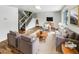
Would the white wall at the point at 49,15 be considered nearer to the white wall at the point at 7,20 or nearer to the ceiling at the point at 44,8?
the ceiling at the point at 44,8

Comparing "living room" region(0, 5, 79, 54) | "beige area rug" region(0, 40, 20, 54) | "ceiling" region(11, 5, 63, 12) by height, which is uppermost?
"ceiling" region(11, 5, 63, 12)

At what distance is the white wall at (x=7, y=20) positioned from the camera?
1997 millimetres

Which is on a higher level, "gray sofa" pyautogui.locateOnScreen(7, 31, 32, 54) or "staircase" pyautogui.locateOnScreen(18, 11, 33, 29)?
"staircase" pyautogui.locateOnScreen(18, 11, 33, 29)

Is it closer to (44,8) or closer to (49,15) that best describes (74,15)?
(49,15)

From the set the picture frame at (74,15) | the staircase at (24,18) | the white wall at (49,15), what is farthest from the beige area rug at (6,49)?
the picture frame at (74,15)

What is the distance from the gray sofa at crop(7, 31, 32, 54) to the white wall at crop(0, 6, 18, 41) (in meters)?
0.09

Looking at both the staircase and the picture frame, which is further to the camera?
the staircase

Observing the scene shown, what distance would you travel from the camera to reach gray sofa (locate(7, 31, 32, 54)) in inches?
80.3

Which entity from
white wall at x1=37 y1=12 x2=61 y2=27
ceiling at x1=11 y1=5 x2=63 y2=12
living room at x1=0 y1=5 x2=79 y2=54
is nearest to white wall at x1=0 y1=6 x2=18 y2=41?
living room at x1=0 y1=5 x2=79 y2=54

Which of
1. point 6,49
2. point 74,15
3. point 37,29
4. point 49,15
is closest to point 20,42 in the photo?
point 6,49

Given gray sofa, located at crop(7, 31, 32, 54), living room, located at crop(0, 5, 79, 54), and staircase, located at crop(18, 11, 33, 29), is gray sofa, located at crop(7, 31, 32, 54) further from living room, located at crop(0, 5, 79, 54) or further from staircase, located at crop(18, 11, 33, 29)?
staircase, located at crop(18, 11, 33, 29)

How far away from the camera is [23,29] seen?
2.10 meters

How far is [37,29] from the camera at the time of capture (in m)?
2.12

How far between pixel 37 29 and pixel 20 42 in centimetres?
39
